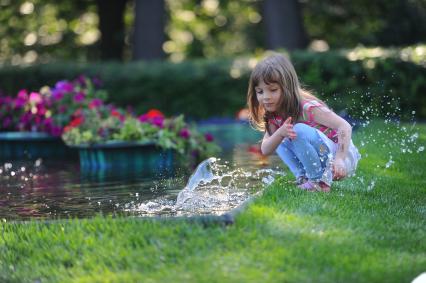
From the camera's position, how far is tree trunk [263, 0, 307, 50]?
20219 mm

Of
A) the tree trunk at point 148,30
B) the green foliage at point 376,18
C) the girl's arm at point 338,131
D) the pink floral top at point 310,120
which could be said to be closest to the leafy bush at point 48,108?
the pink floral top at point 310,120

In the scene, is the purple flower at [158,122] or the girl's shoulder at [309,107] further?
the purple flower at [158,122]

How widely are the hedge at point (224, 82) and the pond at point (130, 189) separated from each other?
428cm

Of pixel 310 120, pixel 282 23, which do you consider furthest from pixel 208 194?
pixel 282 23

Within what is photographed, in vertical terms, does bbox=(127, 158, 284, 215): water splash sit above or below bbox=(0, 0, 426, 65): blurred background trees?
below

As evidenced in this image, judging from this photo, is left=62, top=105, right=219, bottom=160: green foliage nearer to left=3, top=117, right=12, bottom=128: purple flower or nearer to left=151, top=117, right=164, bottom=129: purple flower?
left=151, top=117, right=164, bottom=129: purple flower

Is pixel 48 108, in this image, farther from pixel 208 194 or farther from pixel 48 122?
pixel 208 194

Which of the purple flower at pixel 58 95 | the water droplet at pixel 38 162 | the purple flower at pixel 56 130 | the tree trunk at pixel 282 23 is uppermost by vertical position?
the tree trunk at pixel 282 23

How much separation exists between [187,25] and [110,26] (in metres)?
7.27

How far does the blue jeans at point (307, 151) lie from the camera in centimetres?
556

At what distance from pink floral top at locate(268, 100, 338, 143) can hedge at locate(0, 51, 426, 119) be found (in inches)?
258

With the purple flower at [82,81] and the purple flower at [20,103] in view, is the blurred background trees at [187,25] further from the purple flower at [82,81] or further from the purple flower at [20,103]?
the purple flower at [20,103]

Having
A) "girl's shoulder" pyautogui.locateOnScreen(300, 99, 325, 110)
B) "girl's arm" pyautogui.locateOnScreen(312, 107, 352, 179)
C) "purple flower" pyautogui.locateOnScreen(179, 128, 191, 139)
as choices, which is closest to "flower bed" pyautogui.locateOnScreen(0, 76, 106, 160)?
"purple flower" pyautogui.locateOnScreen(179, 128, 191, 139)

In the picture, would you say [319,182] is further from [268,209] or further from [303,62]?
[303,62]
